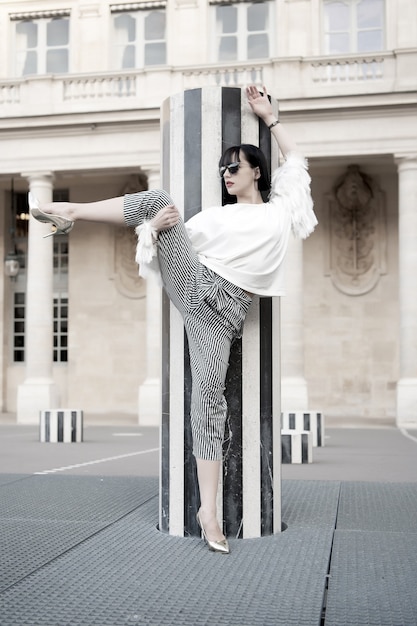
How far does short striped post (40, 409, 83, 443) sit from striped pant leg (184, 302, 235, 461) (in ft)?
28.4

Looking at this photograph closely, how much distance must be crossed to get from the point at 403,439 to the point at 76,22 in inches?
514

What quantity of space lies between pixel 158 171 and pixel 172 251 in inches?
573

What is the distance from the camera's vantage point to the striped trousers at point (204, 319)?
13.2ft

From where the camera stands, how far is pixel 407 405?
56.3ft

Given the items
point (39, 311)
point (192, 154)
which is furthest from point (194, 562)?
point (39, 311)

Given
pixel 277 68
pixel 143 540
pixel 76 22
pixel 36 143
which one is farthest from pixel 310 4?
pixel 143 540

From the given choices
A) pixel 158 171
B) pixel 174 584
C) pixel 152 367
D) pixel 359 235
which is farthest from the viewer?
pixel 359 235

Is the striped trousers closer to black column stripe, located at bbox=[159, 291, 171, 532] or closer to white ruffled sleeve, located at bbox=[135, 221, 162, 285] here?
white ruffled sleeve, located at bbox=[135, 221, 162, 285]

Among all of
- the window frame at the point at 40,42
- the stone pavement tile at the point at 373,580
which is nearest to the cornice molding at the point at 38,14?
the window frame at the point at 40,42

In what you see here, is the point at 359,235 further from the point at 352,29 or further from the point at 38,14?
the point at 38,14

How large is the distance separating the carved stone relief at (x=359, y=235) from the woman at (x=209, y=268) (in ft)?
56.4

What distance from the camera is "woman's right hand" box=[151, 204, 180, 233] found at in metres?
3.91

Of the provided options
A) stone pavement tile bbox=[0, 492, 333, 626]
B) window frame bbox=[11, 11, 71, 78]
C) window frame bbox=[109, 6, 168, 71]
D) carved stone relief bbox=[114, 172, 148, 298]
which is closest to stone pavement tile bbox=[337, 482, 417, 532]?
stone pavement tile bbox=[0, 492, 333, 626]

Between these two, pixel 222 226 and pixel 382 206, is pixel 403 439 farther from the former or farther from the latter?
pixel 222 226
